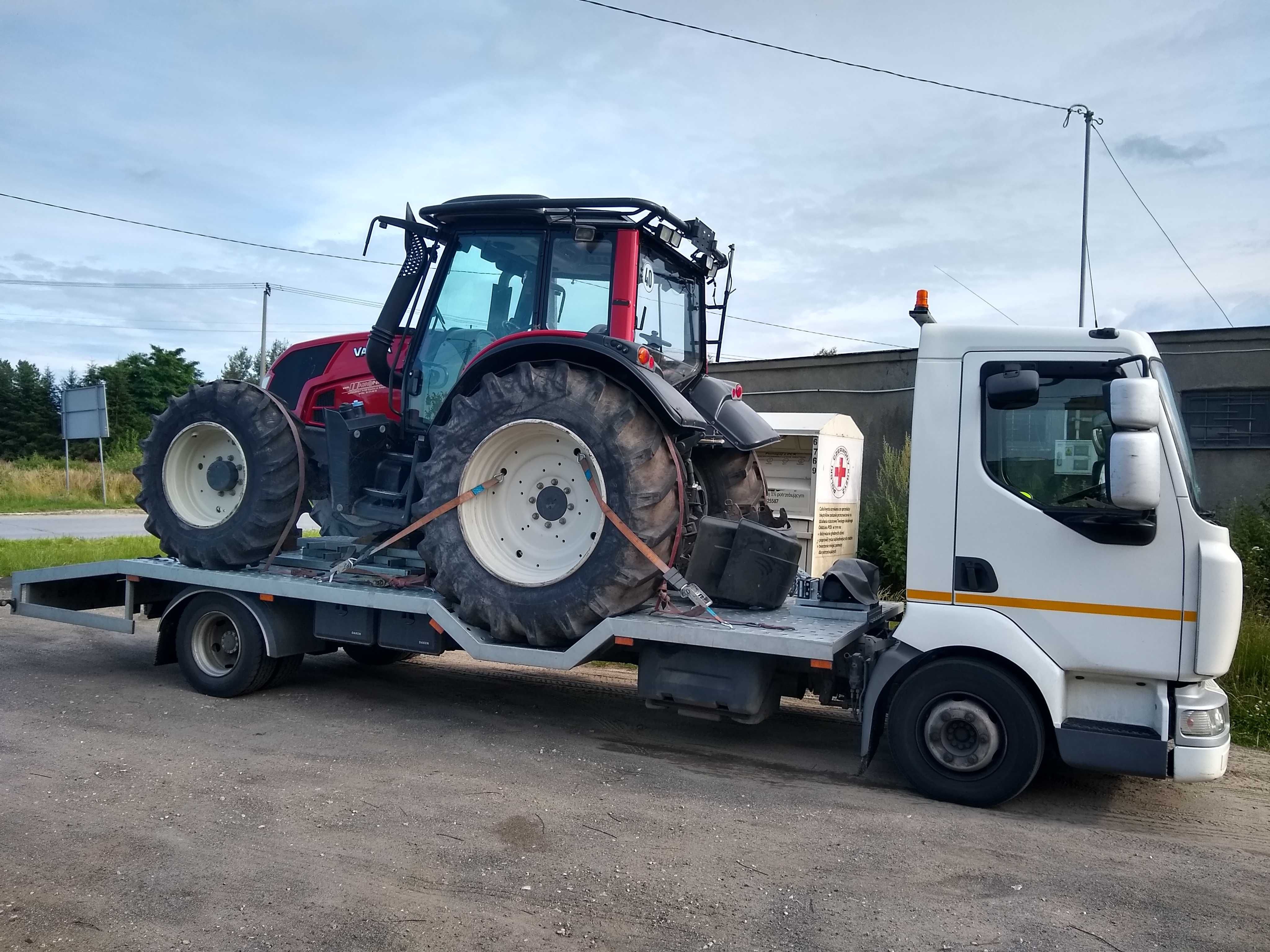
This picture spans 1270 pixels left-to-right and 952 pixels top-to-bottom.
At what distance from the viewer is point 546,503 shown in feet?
19.6

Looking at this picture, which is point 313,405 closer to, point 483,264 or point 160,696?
point 483,264

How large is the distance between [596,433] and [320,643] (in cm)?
305

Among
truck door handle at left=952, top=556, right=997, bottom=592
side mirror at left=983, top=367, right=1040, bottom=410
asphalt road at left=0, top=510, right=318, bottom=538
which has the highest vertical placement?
side mirror at left=983, top=367, right=1040, bottom=410

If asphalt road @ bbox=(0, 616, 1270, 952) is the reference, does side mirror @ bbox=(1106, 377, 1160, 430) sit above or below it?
above

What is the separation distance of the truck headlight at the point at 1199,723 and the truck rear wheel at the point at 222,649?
562cm

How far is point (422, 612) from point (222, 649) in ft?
7.14

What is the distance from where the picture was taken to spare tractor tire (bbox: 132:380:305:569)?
6.91 m

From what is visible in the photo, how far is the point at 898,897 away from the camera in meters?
3.85

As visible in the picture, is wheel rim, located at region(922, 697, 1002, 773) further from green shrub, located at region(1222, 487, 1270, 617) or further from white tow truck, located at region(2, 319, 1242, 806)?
green shrub, located at region(1222, 487, 1270, 617)

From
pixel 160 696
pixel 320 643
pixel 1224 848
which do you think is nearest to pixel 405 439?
pixel 320 643

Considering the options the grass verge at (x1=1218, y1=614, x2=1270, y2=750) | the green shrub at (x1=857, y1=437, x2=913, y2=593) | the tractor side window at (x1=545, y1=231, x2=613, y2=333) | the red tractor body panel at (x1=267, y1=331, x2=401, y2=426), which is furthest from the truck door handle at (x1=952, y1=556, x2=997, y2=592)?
the green shrub at (x1=857, y1=437, x2=913, y2=593)

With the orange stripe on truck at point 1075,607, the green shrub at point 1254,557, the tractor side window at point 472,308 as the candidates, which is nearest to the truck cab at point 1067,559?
the orange stripe on truck at point 1075,607

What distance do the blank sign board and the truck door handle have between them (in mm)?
15779

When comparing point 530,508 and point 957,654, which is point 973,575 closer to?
point 957,654
